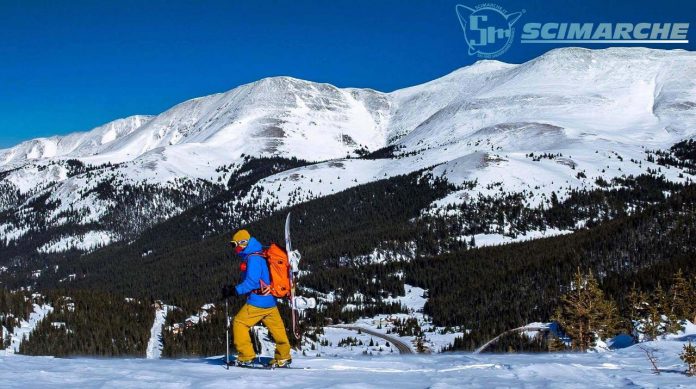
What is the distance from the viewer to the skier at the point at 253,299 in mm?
14422

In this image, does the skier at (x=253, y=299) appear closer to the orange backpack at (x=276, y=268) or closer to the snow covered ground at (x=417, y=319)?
the orange backpack at (x=276, y=268)

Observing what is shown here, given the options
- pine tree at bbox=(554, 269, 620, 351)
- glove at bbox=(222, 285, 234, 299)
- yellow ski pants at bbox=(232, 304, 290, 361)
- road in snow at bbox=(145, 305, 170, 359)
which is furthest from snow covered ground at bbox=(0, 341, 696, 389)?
road in snow at bbox=(145, 305, 170, 359)

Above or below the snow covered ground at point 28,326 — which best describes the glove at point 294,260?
above

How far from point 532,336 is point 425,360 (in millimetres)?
30316

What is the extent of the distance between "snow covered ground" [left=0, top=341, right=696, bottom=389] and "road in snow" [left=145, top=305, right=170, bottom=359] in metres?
23.3

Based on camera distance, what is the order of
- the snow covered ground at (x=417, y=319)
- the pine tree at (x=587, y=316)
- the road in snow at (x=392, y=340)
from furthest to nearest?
the snow covered ground at (x=417, y=319) < the road in snow at (x=392, y=340) < the pine tree at (x=587, y=316)

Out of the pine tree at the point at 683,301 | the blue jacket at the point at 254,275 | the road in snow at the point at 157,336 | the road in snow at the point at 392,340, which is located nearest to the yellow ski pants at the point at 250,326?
the blue jacket at the point at 254,275

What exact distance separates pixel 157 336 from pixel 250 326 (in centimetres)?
3376

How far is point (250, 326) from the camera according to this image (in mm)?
14766

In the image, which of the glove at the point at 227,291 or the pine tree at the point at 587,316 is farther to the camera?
the pine tree at the point at 587,316

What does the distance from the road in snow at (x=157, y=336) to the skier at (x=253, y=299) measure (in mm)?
23851

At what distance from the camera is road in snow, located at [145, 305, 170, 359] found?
134 feet

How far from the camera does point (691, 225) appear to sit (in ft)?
261

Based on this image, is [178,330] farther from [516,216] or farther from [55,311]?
[516,216]
